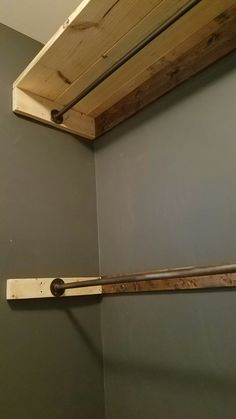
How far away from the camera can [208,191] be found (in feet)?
3.26

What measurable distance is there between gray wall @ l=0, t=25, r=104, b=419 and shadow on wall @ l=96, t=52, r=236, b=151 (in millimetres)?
179

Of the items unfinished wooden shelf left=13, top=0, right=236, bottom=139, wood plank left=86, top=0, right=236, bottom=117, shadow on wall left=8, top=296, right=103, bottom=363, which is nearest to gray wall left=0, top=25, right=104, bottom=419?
shadow on wall left=8, top=296, right=103, bottom=363

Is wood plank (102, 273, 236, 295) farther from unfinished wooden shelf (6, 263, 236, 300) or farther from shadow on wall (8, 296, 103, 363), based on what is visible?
shadow on wall (8, 296, 103, 363)

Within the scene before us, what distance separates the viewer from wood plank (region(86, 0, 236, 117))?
0.99 m

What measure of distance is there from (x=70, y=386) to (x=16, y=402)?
0.21 metres

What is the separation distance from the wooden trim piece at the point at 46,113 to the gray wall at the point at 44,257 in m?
0.03

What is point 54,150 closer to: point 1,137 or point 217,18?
point 1,137

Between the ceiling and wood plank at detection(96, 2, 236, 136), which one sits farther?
the ceiling

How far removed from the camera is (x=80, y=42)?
3.43ft

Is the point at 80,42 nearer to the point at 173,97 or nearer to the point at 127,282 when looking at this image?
the point at 173,97

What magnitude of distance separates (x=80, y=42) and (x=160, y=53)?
291 millimetres

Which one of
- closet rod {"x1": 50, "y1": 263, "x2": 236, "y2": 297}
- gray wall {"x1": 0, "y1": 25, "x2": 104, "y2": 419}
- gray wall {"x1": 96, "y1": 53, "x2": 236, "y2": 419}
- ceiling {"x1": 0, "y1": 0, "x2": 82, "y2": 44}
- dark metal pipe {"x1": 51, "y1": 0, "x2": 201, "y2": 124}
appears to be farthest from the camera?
ceiling {"x1": 0, "y1": 0, "x2": 82, "y2": 44}

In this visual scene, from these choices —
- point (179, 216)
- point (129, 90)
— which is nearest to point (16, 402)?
point (179, 216)

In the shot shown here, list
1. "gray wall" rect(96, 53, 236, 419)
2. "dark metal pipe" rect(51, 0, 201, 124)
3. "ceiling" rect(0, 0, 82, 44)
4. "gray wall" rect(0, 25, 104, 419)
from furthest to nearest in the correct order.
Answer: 1. "ceiling" rect(0, 0, 82, 44)
2. "gray wall" rect(0, 25, 104, 419)
3. "gray wall" rect(96, 53, 236, 419)
4. "dark metal pipe" rect(51, 0, 201, 124)
